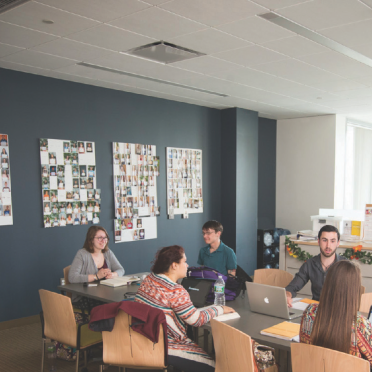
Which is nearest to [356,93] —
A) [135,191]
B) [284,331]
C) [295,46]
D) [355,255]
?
[355,255]

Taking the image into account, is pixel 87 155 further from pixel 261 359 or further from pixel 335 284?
pixel 335 284

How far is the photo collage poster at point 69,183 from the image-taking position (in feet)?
17.2

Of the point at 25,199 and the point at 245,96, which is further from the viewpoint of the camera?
the point at 245,96

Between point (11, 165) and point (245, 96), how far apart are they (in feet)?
11.2

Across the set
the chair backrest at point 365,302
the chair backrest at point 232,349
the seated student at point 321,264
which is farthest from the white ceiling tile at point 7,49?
the chair backrest at point 365,302

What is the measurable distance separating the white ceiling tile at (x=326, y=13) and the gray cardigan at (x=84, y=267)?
2.88 metres

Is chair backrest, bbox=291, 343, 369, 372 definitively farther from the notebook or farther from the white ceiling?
the white ceiling

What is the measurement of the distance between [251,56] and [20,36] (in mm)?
2180

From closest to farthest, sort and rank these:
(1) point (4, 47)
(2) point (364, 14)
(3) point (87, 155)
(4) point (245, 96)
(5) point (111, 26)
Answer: (2) point (364, 14) < (5) point (111, 26) < (1) point (4, 47) < (3) point (87, 155) < (4) point (245, 96)

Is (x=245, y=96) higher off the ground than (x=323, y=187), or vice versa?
(x=245, y=96)

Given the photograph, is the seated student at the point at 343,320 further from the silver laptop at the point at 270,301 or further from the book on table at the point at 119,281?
the book on table at the point at 119,281

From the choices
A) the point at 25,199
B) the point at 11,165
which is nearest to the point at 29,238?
the point at 25,199

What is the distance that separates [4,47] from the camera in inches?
160

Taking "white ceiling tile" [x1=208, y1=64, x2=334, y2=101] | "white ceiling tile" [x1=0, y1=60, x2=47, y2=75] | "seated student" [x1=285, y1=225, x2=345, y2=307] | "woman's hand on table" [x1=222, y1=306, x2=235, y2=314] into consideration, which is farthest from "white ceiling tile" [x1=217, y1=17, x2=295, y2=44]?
"white ceiling tile" [x1=0, y1=60, x2=47, y2=75]
